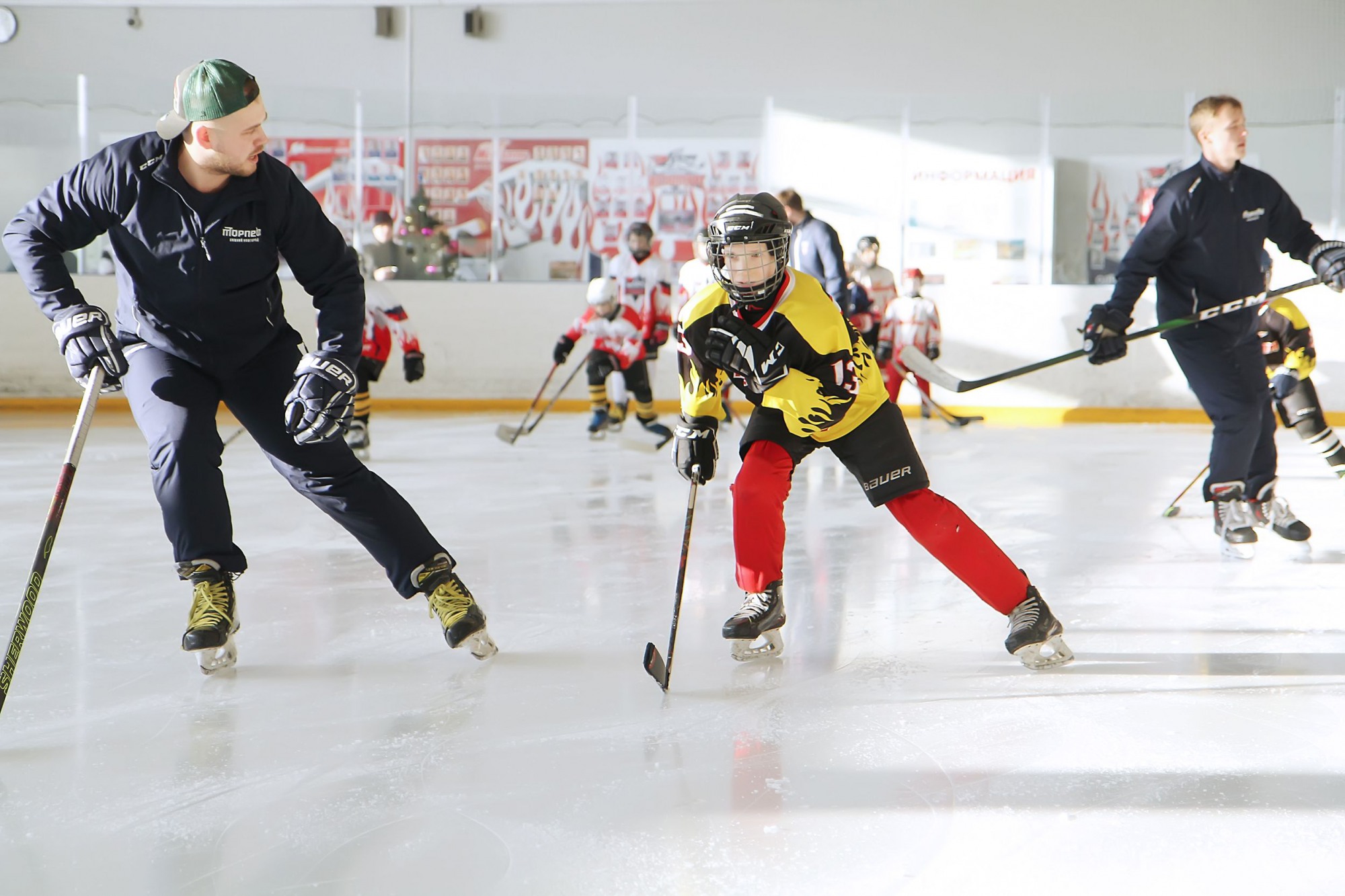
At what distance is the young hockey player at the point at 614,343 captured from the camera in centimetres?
627

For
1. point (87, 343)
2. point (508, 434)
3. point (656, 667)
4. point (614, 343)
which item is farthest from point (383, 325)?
point (656, 667)

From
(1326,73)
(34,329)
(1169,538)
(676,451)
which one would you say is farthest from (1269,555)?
(34,329)

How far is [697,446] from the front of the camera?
221cm

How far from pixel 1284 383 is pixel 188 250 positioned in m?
3.22

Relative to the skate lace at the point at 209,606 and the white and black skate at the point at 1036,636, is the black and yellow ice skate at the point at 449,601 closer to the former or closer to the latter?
the skate lace at the point at 209,606

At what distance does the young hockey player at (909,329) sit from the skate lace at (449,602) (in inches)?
219

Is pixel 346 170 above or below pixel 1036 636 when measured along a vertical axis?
above

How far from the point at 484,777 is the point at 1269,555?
2.55m

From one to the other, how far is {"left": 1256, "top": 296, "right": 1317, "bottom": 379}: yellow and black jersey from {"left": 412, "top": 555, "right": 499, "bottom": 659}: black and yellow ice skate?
268cm

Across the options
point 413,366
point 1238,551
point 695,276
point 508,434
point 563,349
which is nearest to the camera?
point 1238,551

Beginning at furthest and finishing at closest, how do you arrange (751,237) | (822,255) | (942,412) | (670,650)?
1. (942,412)
2. (822,255)
3. (670,650)
4. (751,237)

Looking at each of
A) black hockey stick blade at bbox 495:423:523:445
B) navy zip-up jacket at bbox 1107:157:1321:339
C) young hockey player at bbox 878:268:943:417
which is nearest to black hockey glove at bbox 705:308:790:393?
navy zip-up jacket at bbox 1107:157:1321:339

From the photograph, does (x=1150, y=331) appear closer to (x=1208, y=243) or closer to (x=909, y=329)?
(x=1208, y=243)

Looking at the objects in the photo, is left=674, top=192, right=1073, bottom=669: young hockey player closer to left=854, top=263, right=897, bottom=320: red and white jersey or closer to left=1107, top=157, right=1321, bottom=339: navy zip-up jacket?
left=1107, top=157, right=1321, bottom=339: navy zip-up jacket
